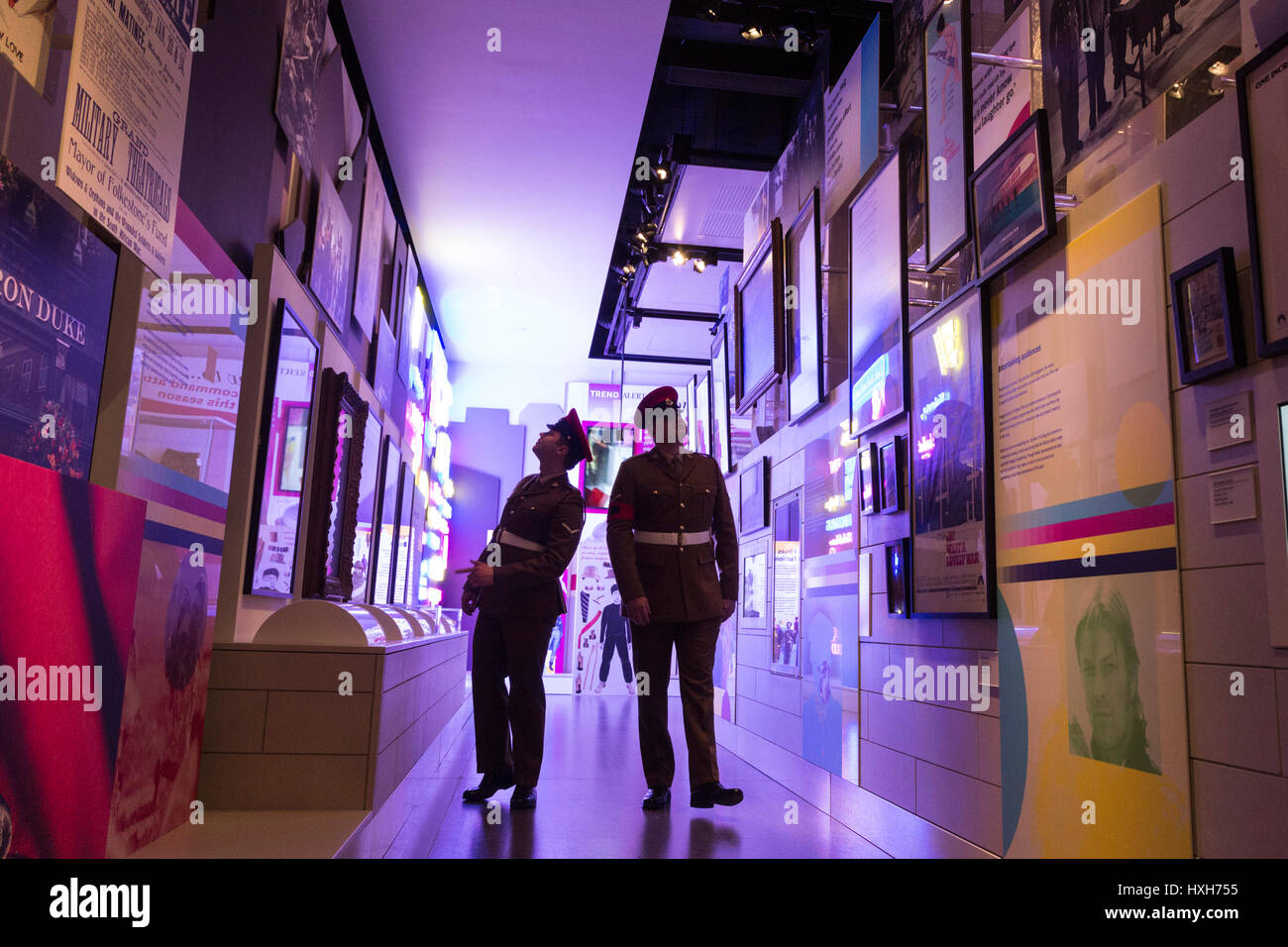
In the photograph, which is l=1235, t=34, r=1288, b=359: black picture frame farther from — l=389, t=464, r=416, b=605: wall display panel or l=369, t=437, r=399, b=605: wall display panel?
A: l=389, t=464, r=416, b=605: wall display panel

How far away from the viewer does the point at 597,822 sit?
3.21m

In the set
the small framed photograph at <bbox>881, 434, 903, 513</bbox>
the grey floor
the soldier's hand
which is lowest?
the grey floor

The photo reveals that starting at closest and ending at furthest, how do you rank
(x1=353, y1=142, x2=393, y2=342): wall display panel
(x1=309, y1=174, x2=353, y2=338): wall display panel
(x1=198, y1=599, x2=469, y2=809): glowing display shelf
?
(x1=198, y1=599, x2=469, y2=809): glowing display shelf, (x1=309, y1=174, x2=353, y2=338): wall display panel, (x1=353, y1=142, x2=393, y2=342): wall display panel

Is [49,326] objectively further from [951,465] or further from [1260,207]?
[951,465]

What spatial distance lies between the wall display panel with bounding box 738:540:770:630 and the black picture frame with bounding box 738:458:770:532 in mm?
149

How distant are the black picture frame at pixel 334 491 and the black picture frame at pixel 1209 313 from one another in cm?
405

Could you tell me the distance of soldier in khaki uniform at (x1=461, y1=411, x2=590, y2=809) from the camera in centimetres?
354

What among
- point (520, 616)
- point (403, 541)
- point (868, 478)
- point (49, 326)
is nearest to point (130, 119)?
point (49, 326)

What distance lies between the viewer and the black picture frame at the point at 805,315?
193 inches

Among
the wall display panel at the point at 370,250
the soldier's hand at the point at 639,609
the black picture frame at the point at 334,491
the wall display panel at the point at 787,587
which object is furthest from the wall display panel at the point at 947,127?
the wall display panel at the point at 370,250

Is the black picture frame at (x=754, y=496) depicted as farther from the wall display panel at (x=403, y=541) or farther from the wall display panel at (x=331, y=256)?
the wall display panel at (x=403, y=541)

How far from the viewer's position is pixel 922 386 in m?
3.58

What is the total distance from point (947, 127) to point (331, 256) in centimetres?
326

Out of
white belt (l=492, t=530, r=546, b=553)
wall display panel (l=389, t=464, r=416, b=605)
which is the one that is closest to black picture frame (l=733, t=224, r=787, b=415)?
white belt (l=492, t=530, r=546, b=553)
